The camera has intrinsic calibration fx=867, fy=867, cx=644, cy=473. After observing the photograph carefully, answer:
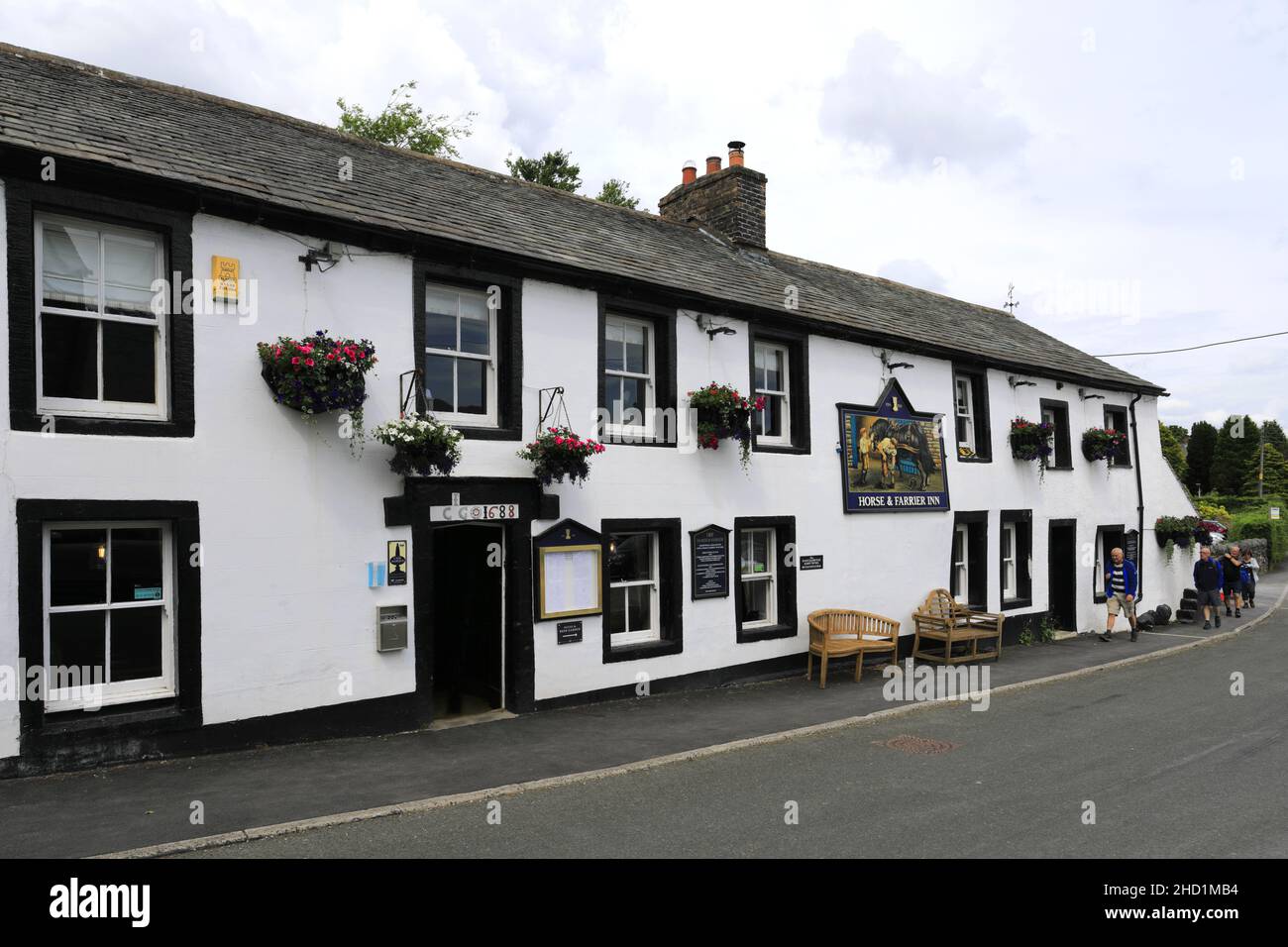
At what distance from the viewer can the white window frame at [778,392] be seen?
13.7 m

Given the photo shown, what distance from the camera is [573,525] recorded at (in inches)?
430

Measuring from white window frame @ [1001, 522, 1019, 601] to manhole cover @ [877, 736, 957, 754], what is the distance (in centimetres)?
957

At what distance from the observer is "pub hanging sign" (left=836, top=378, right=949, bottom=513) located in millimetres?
14672

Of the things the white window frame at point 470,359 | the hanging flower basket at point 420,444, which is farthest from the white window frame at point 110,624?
the white window frame at point 470,359

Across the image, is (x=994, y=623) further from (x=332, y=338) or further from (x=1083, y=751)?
(x=332, y=338)

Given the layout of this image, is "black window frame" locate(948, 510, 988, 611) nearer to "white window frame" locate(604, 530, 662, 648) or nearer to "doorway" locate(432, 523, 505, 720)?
"white window frame" locate(604, 530, 662, 648)

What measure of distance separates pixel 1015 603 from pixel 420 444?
13.8 meters

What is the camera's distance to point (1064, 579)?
64.9 feet

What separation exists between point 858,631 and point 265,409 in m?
9.23

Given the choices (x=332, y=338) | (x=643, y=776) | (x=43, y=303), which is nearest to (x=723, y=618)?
(x=643, y=776)

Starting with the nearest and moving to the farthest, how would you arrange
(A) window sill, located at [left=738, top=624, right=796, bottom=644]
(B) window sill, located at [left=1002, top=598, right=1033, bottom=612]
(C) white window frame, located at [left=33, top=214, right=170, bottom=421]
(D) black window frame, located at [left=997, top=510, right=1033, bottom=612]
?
(C) white window frame, located at [left=33, top=214, right=170, bottom=421] → (A) window sill, located at [left=738, top=624, right=796, bottom=644] → (B) window sill, located at [left=1002, top=598, right=1033, bottom=612] → (D) black window frame, located at [left=997, top=510, right=1033, bottom=612]

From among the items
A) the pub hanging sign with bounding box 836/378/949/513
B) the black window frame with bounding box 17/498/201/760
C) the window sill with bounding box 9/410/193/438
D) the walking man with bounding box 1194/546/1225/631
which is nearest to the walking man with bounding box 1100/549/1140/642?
the walking man with bounding box 1194/546/1225/631

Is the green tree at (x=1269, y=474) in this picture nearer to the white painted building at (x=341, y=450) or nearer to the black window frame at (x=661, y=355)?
the white painted building at (x=341, y=450)

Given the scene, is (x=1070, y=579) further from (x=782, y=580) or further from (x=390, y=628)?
(x=390, y=628)
